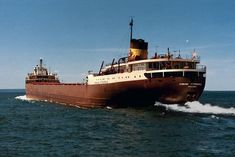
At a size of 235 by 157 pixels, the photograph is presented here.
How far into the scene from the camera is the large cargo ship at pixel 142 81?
158 feet

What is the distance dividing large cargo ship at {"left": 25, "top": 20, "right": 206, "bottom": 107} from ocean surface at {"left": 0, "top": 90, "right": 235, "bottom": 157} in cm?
217

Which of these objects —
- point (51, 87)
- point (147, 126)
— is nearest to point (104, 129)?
point (147, 126)

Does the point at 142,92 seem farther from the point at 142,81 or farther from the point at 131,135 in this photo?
the point at 131,135

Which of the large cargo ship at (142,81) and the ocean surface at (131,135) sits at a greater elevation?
the large cargo ship at (142,81)

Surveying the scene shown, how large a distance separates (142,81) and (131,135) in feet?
57.3

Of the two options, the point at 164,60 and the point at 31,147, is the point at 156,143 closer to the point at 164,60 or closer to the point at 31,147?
the point at 31,147

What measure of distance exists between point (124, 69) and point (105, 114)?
9861mm

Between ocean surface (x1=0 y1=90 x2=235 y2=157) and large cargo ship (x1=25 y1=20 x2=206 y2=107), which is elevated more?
large cargo ship (x1=25 y1=20 x2=206 y2=107)

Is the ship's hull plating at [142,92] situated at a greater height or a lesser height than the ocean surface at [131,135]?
greater

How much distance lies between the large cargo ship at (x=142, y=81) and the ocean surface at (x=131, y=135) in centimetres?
217

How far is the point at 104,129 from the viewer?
121 ft

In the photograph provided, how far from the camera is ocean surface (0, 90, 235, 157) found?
26406 millimetres

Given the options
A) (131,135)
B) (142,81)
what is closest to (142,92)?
(142,81)

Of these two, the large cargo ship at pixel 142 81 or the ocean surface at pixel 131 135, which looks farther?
the large cargo ship at pixel 142 81
